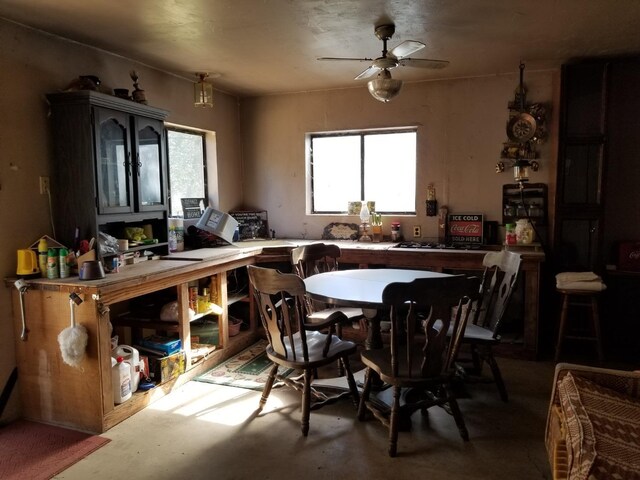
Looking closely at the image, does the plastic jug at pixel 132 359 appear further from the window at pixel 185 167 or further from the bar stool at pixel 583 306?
the bar stool at pixel 583 306

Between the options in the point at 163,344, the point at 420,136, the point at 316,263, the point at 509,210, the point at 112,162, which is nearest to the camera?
the point at 112,162

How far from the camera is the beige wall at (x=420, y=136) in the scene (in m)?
4.22

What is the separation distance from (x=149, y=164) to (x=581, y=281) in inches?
133

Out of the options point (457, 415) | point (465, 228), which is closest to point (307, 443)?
point (457, 415)

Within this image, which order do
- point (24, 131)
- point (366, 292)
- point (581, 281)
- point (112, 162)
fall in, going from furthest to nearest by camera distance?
1. point (581, 281)
2. point (112, 162)
3. point (24, 131)
4. point (366, 292)

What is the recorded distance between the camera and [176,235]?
155 inches

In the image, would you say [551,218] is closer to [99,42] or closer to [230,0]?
[230,0]

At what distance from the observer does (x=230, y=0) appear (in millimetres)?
2498

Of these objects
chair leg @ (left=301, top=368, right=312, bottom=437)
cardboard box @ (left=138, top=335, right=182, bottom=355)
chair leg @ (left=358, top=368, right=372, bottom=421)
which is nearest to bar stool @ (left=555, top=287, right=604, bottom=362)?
chair leg @ (left=358, top=368, right=372, bottom=421)

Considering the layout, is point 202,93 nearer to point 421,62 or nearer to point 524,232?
point 421,62

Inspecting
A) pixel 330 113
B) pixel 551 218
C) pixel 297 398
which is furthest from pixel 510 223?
pixel 297 398

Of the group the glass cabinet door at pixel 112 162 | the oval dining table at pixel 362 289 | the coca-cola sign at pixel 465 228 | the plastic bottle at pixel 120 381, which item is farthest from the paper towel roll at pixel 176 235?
the coca-cola sign at pixel 465 228

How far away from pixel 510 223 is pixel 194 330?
298cm

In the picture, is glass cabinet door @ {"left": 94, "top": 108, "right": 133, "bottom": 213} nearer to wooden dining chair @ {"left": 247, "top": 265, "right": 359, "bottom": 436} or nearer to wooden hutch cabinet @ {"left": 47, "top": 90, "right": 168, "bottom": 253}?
wooden hutch cabinet @ {"left": 47, "top": 90, "right": 168, "bottom": 253}
